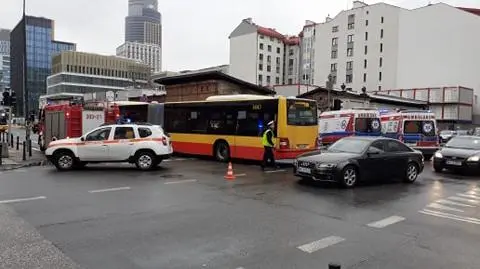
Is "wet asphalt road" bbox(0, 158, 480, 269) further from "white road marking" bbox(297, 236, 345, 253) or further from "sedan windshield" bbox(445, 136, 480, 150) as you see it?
Answer: "sedan windshield" bbox(445, 136, 480, 150)

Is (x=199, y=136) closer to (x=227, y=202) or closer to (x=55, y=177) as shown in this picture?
(x=55, y=177)

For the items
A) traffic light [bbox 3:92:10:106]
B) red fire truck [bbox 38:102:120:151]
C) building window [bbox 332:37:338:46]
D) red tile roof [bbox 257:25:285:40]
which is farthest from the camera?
red tile roof [bbox 257:25:285:40]

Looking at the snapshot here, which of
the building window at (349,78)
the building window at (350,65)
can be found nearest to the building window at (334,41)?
the building window at (350,65)

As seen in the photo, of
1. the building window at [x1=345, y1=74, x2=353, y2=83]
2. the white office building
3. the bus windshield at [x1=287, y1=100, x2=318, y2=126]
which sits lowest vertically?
the bus windshield at [x1=287, y1=100, x2=318, y2=126]

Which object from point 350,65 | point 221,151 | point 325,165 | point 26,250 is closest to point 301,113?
point 221,151

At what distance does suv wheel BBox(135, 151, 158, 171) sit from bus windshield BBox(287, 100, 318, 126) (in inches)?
210

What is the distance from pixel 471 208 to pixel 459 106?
5324 centimetres

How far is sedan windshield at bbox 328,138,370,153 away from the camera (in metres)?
13.4

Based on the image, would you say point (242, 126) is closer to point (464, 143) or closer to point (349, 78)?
point (464, 143)

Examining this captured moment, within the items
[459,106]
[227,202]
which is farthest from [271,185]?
[459,106]

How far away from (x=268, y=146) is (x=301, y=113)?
226 cm

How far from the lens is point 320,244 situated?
693 cm

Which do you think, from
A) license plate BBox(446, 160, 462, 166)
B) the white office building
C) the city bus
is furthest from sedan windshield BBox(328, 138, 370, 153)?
the white office building

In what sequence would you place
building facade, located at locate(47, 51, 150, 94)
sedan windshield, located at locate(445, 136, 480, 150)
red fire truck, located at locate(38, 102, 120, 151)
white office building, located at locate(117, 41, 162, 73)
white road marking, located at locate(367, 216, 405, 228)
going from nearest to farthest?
white road marking, located at locate(367, 216, 405, 228) → sedan windshield, located at locate(445, 136, 480, 150) → red fire truck, located at locate(38, 102, 120, 151) → building facade, located at locate(47, 51, 150, 94) → white office building, located at locate(117, 41, 162, 73)
